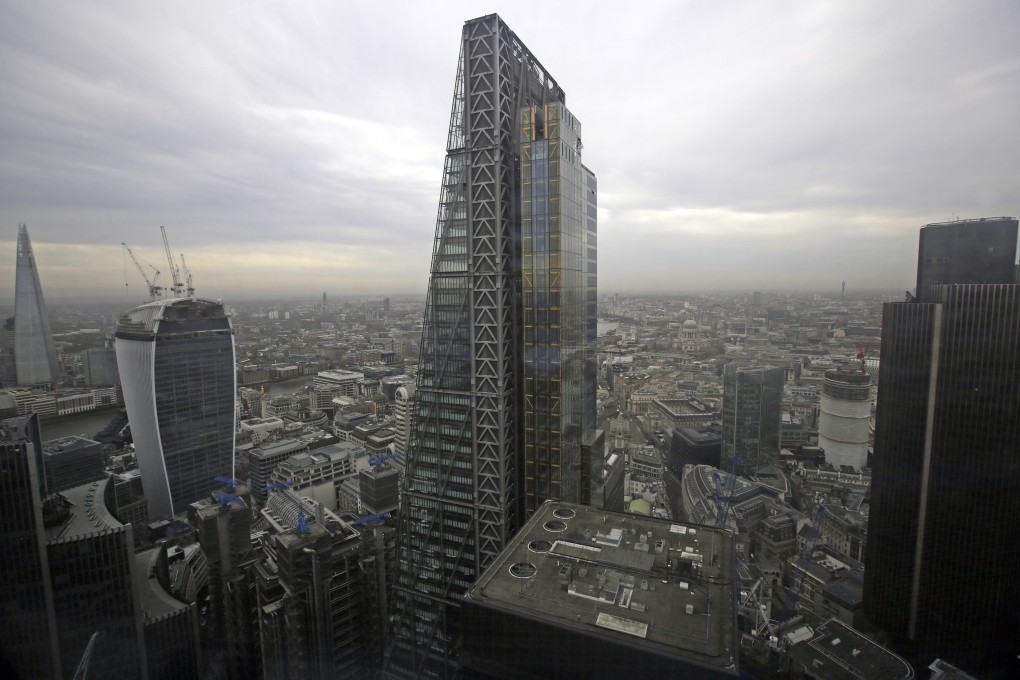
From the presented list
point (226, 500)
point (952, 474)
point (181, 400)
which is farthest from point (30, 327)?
point (952, 474)

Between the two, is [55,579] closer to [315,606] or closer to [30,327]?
[30,327]

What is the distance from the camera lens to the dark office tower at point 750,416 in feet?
45.3

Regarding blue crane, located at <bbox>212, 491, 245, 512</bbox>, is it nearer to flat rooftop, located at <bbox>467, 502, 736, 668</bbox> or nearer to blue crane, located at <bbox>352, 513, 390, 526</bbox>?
blue crane, located at <bbox>352, 513, 390, 526</bbox>

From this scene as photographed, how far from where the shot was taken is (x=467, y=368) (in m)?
7.43

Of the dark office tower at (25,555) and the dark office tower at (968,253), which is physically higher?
the dark office tower at (968,253)

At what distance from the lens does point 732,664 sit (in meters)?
3.39

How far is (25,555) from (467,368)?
212 inches

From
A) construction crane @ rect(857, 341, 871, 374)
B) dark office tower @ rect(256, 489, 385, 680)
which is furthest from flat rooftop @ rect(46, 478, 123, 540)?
construction crane @ rect(857, 341, 871, 374)

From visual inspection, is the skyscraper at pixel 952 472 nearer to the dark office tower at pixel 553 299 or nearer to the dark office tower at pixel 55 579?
the dark office tower at pixel 553 299

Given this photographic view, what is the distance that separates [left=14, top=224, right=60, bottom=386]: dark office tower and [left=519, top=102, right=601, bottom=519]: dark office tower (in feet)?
17.4

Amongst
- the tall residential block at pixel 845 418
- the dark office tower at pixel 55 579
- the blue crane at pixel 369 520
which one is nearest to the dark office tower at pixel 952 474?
the tall residential block at pixel 845 418

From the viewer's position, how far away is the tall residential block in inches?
422

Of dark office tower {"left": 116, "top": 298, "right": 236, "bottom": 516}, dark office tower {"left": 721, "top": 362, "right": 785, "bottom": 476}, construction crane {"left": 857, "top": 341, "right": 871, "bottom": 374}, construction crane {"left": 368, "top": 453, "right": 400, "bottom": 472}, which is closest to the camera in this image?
construction crane {"left": 857, "top": 341, "right": 871, "bottom": 374}

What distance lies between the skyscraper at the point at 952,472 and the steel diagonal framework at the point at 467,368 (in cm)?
721
